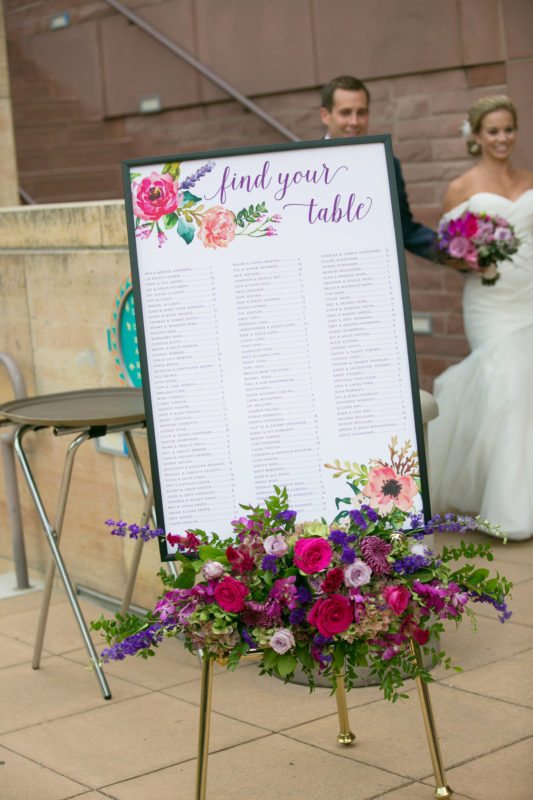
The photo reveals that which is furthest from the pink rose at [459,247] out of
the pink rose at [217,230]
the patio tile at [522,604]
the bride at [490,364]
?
the pink rose at [217,230]

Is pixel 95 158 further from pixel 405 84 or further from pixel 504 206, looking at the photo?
pixel 504 206

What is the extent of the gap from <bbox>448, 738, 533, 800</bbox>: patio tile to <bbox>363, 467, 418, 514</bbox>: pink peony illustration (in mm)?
796

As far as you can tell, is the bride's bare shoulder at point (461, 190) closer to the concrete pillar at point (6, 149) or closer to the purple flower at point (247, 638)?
the concrete pillar at point (6, 149)

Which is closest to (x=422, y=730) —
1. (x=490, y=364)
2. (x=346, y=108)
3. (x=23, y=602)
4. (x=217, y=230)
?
(x=217, y=230)

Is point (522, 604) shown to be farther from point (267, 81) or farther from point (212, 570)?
point (267, 81)

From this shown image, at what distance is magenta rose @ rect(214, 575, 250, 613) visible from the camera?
9.66 ft

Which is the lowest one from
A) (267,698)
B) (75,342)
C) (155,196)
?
(267,698)

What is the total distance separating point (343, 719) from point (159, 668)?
1070mm

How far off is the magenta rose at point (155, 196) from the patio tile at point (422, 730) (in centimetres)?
161

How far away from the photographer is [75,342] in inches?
217

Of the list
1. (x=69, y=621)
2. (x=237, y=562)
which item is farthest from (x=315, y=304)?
(x=69, y=621)

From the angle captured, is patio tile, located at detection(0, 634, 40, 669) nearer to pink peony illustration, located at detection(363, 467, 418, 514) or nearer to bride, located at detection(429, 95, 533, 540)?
pink peony illustration, located at detection(363, 467, 418, 514)

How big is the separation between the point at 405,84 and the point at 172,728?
17.3 ft

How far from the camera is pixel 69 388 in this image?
5609mm
